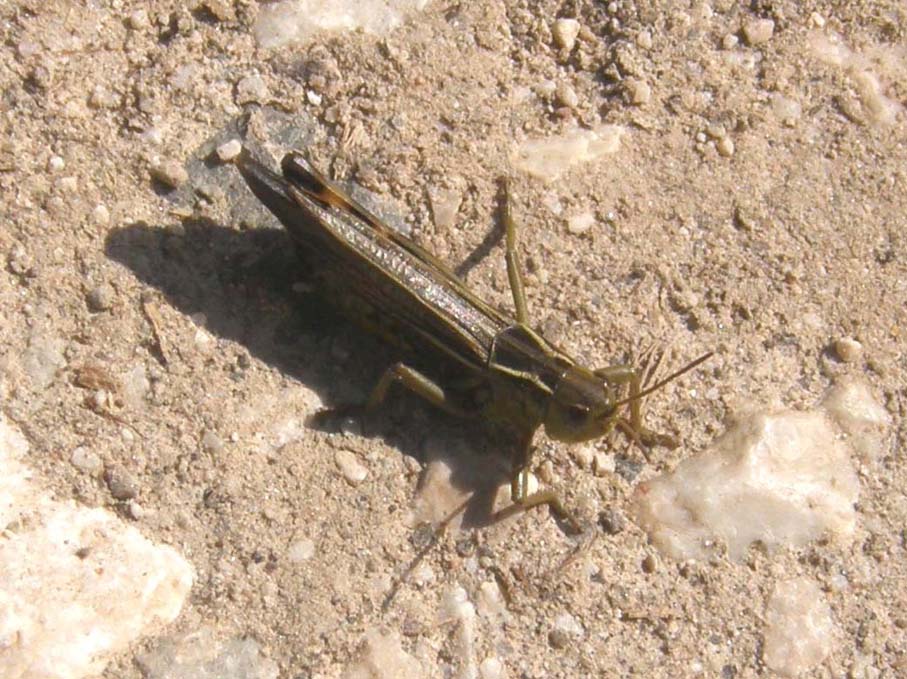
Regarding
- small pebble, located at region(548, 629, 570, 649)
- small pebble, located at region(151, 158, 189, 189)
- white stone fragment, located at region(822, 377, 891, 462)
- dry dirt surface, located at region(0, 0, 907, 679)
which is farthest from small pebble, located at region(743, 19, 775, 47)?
small pebble, located at region(548, 629, 570, 649)

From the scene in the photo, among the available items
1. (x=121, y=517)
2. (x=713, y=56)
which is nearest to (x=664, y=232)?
(x=713, y=56)

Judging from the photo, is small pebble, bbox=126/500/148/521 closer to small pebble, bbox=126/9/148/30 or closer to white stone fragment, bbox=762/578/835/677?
small pebble, bbox=126/9/148/30

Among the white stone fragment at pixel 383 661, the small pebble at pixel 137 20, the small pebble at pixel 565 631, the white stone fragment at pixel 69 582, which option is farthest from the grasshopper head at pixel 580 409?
the small pebble at pixel 137 20

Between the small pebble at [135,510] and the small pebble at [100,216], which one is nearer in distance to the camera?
the small pebble at [135,510]

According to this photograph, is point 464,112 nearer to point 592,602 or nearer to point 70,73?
point 70,73

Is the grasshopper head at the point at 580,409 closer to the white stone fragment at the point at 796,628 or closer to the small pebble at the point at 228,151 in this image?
the white stone fragment at the point at 796,628

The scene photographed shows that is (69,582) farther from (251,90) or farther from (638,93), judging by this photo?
(638,93)
